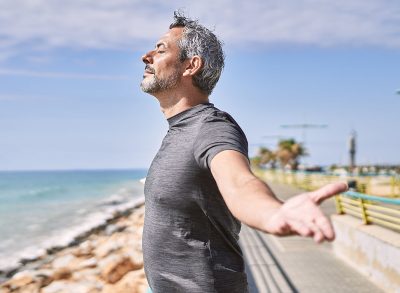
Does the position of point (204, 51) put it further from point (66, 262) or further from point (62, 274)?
point (66, 262)

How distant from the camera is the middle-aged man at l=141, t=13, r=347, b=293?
1.59 m

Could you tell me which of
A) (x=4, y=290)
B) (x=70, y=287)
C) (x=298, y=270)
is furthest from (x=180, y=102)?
(x=4, y=290)

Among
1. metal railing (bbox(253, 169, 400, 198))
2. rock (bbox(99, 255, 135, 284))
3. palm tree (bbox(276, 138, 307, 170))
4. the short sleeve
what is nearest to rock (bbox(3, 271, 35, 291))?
rock (bbox(99, 255, 135, 284))

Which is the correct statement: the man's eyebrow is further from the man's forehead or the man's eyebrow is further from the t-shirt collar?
the t-shirt collar

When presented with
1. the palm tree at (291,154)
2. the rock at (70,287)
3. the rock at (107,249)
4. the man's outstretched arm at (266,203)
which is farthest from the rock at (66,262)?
the palm tree at (291,154)

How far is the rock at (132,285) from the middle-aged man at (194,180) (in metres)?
7.12

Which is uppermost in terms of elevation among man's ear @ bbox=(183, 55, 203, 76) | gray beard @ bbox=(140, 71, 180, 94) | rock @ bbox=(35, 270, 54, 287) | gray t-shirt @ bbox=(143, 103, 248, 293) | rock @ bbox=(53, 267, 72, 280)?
man's ear @ bbox=(183, 55, 203, 76)

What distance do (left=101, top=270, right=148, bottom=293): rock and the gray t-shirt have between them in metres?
7.14

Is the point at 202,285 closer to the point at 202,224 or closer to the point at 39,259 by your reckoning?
the point at 202,224

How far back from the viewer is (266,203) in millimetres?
1361

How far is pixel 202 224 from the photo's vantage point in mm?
1897

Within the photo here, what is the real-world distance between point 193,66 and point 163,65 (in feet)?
0.41

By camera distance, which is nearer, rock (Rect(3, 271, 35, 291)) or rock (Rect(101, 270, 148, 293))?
rock (Rect(101, 270, 148, 293))

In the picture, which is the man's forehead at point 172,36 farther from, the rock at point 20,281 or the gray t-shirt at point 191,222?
the rock at point 20,281
